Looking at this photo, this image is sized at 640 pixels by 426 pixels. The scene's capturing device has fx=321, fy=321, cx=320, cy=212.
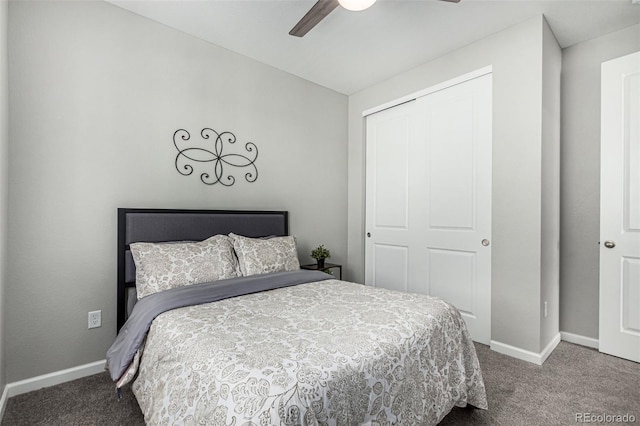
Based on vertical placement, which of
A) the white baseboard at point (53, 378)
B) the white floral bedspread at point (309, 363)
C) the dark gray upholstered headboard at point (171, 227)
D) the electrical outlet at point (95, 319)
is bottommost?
the white baseboard at point (53, 378)

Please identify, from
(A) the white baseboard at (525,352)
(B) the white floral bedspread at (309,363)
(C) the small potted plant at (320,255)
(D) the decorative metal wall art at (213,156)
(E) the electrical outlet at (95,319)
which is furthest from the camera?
(C) the small potted plant at (320,255)

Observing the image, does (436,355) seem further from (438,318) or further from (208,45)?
(208,45)

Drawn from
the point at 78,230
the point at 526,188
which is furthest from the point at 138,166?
the point at 526,188

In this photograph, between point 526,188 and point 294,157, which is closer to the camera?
point 526,188

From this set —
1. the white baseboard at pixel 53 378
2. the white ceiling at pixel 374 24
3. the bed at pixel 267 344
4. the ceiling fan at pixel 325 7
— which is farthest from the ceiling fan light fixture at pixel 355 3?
the white baseboard at pixel 53 378

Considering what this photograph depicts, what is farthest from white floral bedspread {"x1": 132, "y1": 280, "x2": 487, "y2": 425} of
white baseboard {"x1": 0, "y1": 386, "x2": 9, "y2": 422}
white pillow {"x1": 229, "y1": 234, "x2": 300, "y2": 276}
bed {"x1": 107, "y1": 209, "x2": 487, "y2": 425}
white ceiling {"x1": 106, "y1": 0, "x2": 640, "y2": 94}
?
white ceiling {"x1": 106, "y1": 0, "x2": 640, "y2": 94}

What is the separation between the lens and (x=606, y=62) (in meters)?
2.54

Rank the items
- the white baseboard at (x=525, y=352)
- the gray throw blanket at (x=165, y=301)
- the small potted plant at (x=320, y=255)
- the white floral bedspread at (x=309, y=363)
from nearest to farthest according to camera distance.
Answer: the white floral bedspread at (x=309, y=363) < the gray throw blanket at (x=165, y=301) < the white baseboard at (x=525, y=352) < the small potted plant at (x=320, y=255)

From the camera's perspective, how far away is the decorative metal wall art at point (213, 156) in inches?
105

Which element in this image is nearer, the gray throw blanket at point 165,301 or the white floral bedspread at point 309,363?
the white floral bedspread at point 309,363

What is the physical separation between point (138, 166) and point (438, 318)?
2307mm

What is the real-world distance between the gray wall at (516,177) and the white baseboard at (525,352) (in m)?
0.03

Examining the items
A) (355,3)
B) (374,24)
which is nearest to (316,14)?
(355,3)

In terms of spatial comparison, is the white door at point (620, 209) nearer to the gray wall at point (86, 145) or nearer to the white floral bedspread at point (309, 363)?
the white floral bedspread at point (309, 363)
